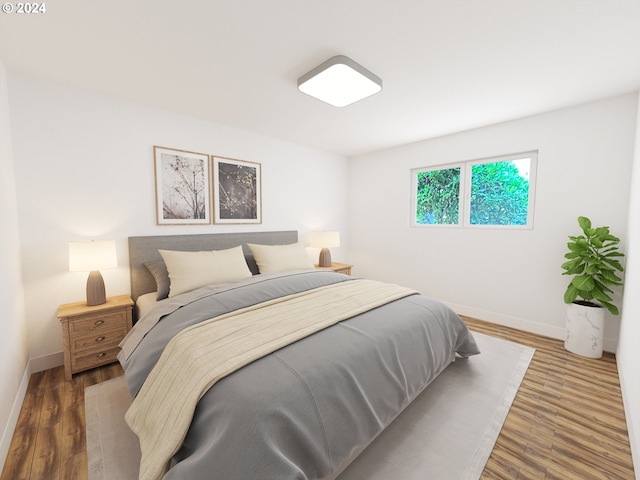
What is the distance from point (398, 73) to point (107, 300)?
307cm

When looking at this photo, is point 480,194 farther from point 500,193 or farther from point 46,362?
point 46,362

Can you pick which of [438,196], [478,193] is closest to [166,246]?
[438,196]

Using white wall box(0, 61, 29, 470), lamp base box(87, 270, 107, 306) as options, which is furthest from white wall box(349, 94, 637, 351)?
white wall box(0, 61, 29, 470)

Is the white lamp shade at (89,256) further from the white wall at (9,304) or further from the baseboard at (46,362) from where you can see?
the baseboard at (46,362)

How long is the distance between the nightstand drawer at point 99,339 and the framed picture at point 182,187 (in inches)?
42.3

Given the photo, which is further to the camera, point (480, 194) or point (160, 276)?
point (480, 194)

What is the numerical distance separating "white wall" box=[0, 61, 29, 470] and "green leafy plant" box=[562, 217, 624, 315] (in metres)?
4.17

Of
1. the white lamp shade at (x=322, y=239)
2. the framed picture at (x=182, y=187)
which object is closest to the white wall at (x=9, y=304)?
the framed picture at (x=182, y=187)

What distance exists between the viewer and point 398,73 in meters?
2.04

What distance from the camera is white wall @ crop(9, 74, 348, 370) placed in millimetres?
2148

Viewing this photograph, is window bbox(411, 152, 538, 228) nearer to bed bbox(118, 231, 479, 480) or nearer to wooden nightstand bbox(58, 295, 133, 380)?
bed bbox(118, 231, 479, 480)

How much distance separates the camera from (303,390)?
1.19m

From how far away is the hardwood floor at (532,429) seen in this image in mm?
1378

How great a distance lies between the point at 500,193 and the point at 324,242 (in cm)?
229
